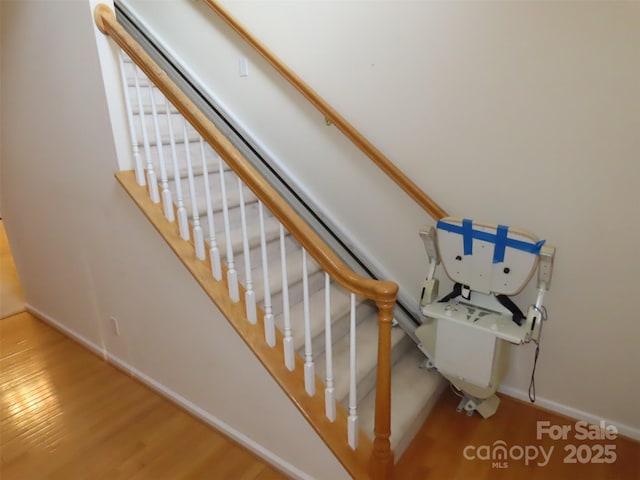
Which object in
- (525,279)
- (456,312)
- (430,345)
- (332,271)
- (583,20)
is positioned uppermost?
(583,20)

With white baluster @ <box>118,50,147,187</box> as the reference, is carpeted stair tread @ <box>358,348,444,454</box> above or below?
below

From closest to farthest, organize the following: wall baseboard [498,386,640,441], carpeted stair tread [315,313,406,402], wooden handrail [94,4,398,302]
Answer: wooden handrail [94,4,398,302] < carpeted stair tread [315,313,406,402] < wall baseboard [498,386,640,441]

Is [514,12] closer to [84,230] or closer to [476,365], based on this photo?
[476,365]

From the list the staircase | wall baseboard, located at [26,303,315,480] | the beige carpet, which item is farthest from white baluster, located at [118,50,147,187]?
the beige carpet

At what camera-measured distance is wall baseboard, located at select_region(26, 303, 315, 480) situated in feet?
6.25

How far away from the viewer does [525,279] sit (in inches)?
72.4

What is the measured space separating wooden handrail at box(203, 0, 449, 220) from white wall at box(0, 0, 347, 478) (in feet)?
3.04

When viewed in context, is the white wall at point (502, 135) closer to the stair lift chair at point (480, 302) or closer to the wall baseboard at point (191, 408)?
the stair lift chair at point (480, 302)

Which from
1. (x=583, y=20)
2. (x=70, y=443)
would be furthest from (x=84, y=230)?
(x=583, y=20)

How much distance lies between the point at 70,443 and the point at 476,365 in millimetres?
2064

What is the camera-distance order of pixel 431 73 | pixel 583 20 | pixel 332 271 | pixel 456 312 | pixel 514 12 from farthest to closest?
pixel 431 73, pixel 456 312, pixel 514 12, pixel 583 20, pixel 332 271

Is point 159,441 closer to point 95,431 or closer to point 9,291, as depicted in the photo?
point 95,431

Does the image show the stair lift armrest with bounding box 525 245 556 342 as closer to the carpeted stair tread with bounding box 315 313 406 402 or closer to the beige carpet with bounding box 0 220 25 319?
the carpeted stair tread with bounding box 315 313 406 402

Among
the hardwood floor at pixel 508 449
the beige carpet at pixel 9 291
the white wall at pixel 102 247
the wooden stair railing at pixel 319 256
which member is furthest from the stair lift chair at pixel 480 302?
the beige carpet at pixel 9 291
